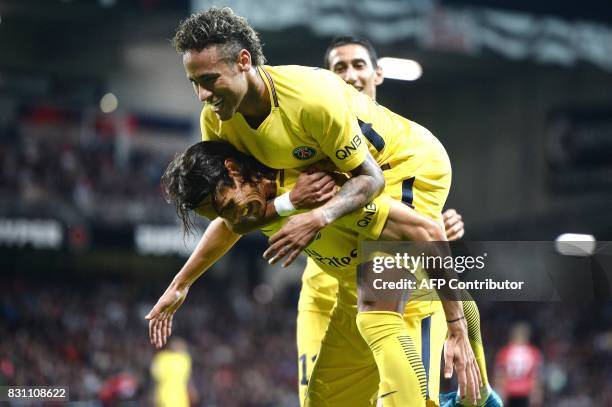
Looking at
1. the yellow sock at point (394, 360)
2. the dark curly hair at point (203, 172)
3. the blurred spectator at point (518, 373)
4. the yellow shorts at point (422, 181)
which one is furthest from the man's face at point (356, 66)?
the blurred spectator at point (518, 373)

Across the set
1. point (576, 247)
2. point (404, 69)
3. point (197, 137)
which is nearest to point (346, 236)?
point (576, 247)

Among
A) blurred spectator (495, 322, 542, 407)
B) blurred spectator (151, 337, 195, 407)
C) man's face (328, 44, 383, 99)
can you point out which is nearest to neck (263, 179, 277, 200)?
man's face (328, 44, 383, 99)

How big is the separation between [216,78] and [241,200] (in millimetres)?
552

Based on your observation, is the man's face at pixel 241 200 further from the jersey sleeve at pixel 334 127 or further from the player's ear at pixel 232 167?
the jersey sleeve at pixel 334 127

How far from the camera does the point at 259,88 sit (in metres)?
4.28

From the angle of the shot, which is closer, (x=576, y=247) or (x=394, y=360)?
(x=394, y=360)

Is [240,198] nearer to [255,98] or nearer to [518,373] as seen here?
[255,98]

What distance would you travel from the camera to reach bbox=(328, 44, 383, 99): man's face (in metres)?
6.05

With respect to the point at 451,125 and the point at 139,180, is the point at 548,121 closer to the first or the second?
the point at 451,125

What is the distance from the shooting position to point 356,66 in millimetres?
6094

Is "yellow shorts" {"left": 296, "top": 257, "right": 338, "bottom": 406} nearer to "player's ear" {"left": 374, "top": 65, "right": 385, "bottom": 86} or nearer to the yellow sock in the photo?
the yellow sock

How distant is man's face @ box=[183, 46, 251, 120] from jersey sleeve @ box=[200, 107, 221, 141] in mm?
319

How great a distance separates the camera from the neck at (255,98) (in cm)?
427

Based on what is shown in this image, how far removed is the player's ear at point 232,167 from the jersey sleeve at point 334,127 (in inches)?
14.2
